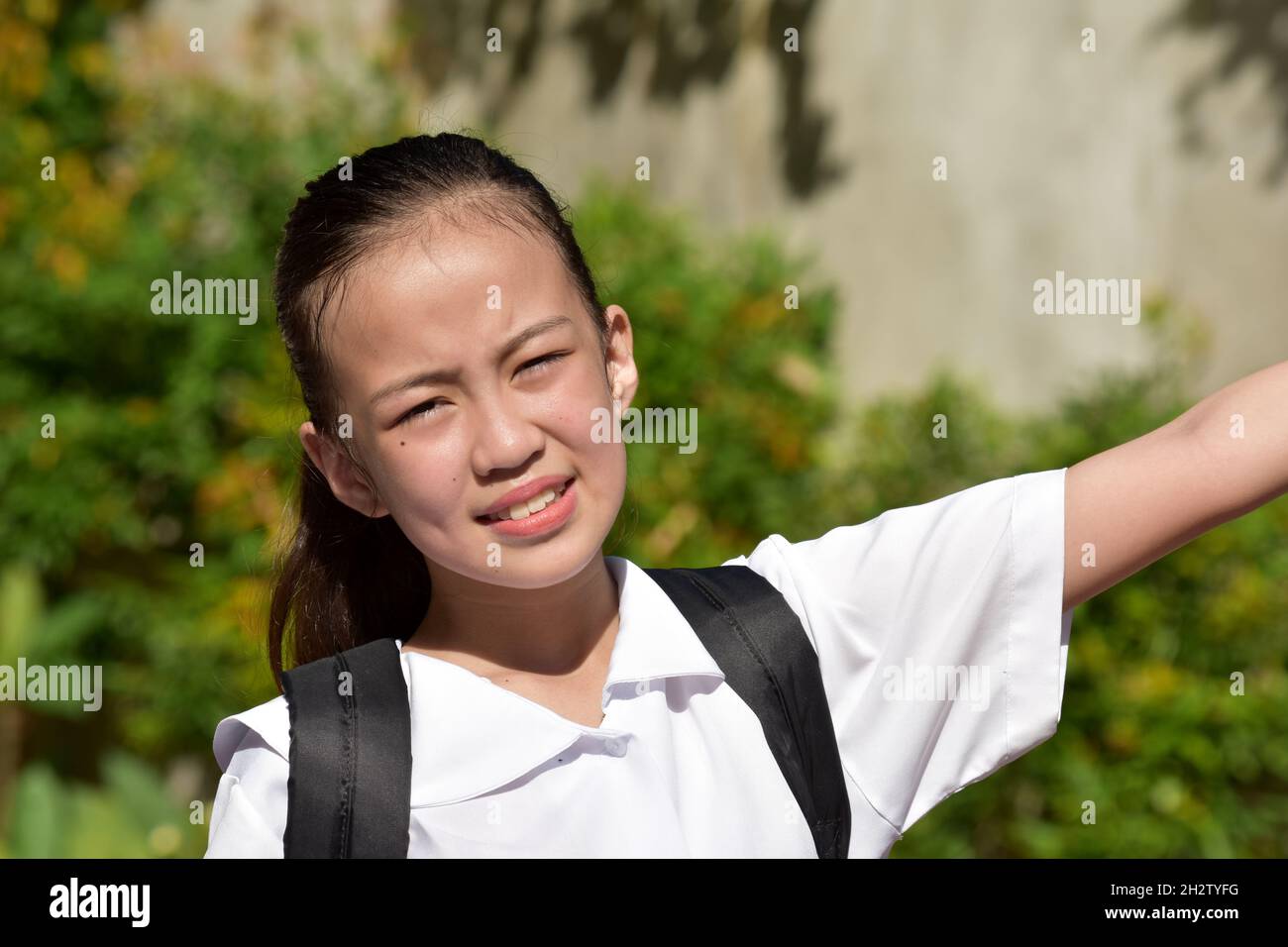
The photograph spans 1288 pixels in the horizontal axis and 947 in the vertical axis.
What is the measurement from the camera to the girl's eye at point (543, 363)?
141cm

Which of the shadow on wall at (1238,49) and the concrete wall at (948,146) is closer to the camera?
the shadow on wall at (1238,49)

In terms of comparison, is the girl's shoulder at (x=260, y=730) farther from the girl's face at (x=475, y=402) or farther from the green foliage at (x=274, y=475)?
the green foliage at (x=274, y=475)

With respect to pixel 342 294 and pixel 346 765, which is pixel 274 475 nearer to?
pixel 342 294

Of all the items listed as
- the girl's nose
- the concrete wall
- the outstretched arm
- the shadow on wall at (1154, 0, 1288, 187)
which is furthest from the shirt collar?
the shadow on wall at (1154, 0, 1288, 187)

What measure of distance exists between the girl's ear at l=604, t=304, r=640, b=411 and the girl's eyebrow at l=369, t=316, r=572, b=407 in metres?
0.19

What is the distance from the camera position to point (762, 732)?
1.43m

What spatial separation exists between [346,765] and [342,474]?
394 millimetres

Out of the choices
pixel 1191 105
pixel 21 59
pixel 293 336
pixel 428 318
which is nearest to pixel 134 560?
pixel 21 59

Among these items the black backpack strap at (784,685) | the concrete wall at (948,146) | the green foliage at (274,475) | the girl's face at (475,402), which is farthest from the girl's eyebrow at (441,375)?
the concrete wall at (948,146)

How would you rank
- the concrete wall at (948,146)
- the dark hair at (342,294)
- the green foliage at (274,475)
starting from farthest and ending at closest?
the concrete wall at (948,146) → the green foliage at (274,475) → the dark hair at (342,294)

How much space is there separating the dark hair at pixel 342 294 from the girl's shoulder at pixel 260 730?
0.06 m

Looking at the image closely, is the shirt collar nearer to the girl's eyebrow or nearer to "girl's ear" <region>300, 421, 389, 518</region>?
"girl's ear" <region>300, 421, 389, 518</region>

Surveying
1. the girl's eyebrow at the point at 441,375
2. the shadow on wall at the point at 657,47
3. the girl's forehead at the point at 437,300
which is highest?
the shadow on wall at the point at 657,47

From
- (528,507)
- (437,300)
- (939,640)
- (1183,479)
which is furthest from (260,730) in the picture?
(1183,479)
